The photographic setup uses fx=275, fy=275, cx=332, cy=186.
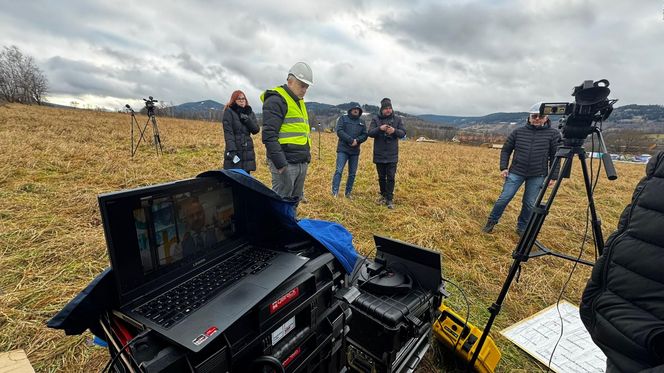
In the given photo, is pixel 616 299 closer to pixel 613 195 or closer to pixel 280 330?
pixel 280 330

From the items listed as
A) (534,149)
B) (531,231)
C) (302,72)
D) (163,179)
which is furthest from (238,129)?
(534,149)

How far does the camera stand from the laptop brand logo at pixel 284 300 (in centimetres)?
109

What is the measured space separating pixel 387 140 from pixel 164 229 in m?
4.84

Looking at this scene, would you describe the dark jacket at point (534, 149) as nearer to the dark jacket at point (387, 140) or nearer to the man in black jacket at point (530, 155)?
the man in black jacket at point (530, 155)

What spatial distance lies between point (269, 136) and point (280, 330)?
2.68m

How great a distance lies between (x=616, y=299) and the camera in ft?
3.80

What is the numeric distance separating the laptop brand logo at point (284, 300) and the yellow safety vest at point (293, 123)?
274 cm

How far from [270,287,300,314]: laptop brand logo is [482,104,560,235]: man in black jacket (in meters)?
4.39

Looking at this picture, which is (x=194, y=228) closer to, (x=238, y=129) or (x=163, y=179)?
(x=238, y=129)

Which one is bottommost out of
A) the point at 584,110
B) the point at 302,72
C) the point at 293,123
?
the point at 293,123

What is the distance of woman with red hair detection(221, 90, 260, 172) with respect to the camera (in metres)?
4.81

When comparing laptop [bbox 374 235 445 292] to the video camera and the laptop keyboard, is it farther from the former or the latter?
the video camera

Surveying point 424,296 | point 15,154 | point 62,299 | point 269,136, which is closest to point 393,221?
point 269,136

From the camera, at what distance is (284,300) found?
115 cm
